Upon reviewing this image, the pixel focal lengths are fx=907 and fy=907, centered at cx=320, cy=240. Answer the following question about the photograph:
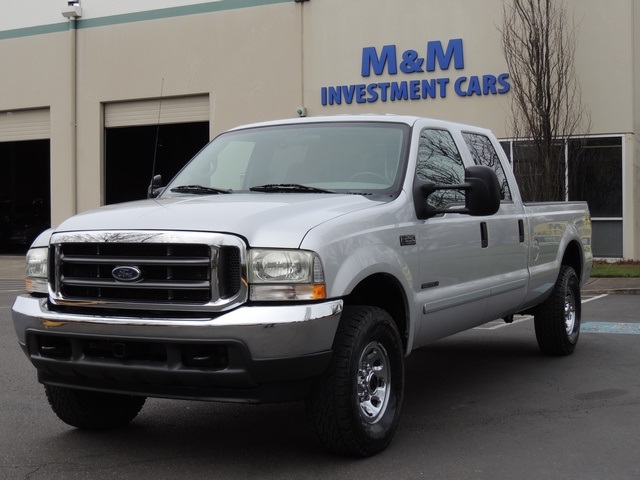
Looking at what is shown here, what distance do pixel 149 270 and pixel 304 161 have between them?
1819mm

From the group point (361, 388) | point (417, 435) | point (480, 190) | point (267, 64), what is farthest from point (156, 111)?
point (361, 388)

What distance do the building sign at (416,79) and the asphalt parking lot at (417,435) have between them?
1460 cm

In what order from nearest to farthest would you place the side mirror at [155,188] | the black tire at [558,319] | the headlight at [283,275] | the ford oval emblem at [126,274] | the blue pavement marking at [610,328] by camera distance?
the headlight at [283,275], the ford oval emblem at [126,274], the side mirror at [155,188], the black tire at [558,319], the blue pavement marking at [610,328]

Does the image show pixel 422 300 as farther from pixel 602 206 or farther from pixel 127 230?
pixel 602 206

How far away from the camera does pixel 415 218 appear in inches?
229

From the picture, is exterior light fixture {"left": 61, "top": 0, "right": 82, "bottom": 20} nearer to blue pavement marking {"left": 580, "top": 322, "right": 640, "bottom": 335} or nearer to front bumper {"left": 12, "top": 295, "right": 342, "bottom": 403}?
blue pavement marking {"left": 580, "top": 322, "right": 640, "bottom": 335}

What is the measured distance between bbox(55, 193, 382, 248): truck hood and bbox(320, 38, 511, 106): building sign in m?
17.2

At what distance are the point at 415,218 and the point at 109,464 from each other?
239cm

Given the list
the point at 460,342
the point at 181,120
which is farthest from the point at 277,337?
the point at 181,120

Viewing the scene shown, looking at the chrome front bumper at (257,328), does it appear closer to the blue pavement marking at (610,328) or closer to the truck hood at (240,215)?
the truck hood at (240,215)

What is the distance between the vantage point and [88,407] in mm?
5746

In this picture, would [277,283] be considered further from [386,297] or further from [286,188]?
[286,188]

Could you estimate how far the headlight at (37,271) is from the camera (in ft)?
17.4

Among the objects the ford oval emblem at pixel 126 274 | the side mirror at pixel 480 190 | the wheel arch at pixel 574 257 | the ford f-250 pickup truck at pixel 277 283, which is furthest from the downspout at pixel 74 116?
the ford oval emblem at pixel 126 274
